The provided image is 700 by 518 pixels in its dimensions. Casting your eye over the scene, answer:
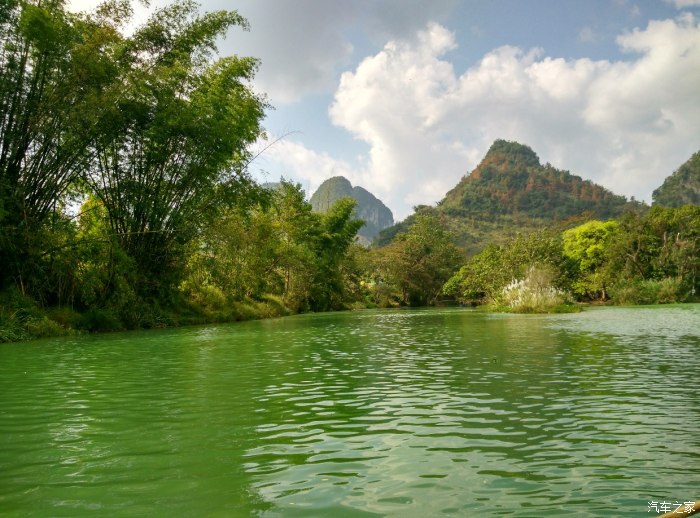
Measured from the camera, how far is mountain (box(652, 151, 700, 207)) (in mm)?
94562

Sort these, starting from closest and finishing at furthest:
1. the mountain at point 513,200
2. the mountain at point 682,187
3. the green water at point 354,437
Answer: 1. the green water at point 354,437
2. the mountain at point 682,187
3. the mountain at point 513,200

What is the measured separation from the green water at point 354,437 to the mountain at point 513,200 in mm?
84686

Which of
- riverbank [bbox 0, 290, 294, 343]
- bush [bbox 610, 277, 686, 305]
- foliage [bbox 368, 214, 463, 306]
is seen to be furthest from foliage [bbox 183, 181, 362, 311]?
bush [bbox 610, 277, 686, 305]

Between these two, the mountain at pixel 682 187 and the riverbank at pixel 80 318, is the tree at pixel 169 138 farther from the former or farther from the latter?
the mountain at pixel 682 187

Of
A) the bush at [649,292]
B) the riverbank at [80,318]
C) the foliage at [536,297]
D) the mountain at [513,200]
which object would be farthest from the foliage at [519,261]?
the mountain at [513,200]

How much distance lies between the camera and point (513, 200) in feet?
398

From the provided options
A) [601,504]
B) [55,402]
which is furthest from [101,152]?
[601,504]

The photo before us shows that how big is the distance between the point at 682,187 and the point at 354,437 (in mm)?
110557

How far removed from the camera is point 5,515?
261 cm

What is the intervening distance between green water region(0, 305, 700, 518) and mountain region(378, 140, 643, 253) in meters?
84.7

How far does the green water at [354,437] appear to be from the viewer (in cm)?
278

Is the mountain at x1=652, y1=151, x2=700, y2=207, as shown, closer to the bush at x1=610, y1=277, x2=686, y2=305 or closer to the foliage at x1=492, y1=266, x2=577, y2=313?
the bush at x1=610, y1=277, x2=686, y2=305

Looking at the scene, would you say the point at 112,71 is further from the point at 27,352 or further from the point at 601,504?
the point at 601,504

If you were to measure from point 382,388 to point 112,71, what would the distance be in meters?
13.6
